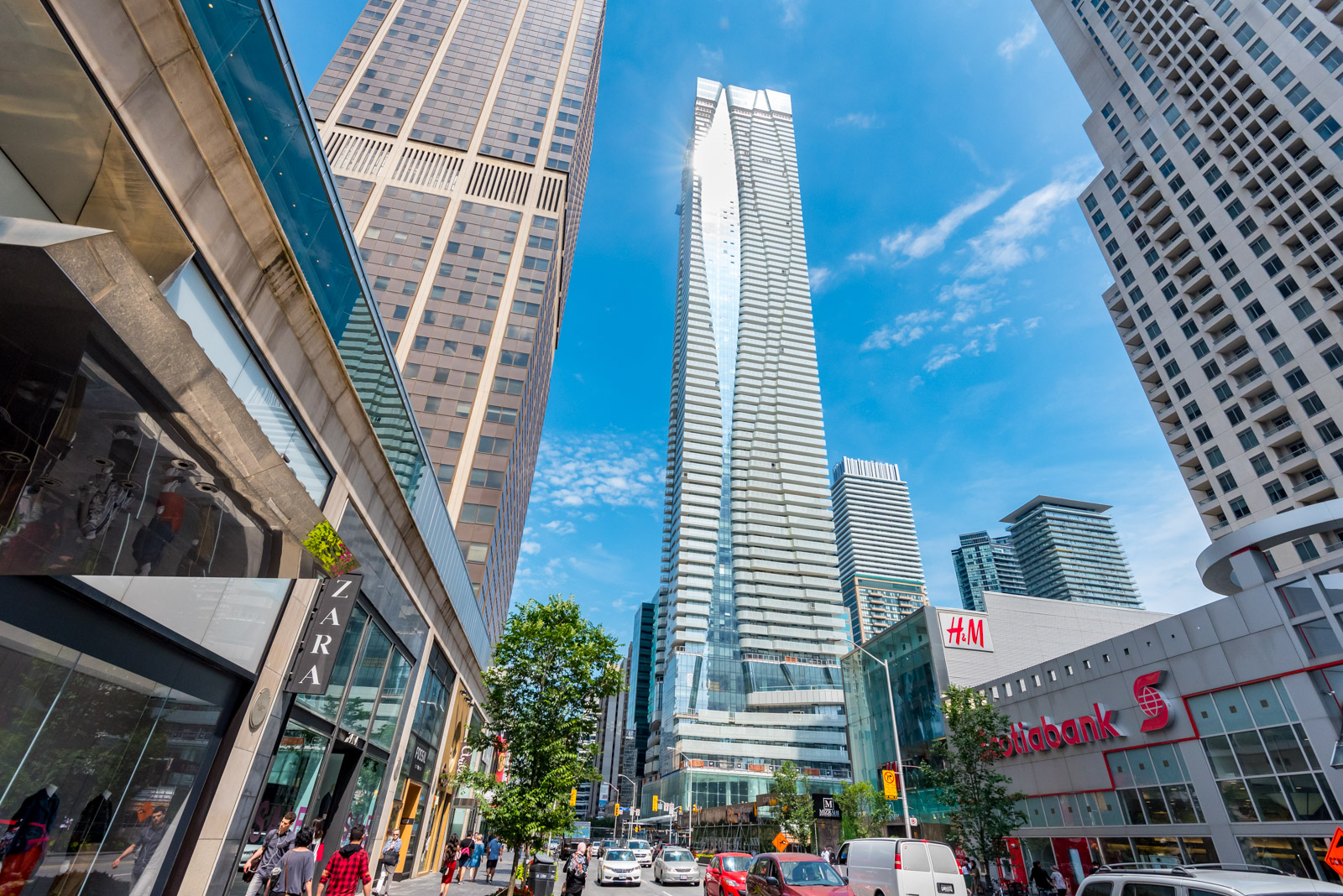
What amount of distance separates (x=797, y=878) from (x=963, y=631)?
131ft

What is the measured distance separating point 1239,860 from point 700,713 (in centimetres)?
9790

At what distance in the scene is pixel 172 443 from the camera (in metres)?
4.20

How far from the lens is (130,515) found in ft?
14.0

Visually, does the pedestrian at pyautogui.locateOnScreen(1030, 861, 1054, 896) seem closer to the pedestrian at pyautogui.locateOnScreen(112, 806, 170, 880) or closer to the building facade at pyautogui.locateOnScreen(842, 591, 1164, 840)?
the building facade at pyautogui.locateOnScreen(842, 591, 1164, 840)

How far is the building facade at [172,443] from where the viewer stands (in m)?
3.68

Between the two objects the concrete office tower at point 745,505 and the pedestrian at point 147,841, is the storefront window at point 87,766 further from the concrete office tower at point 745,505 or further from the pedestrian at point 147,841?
the concrete office tower at point 745,505

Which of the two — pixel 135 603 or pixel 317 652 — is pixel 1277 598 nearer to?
pixel 317 652

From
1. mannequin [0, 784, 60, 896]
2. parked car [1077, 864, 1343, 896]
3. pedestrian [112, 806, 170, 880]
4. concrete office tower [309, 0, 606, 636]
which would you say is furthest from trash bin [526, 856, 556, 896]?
concrete office tower [309, 0, 606, 636]

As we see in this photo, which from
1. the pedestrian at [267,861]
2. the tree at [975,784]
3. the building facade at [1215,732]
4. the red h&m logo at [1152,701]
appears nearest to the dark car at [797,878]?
the pedestrian at [267,861]

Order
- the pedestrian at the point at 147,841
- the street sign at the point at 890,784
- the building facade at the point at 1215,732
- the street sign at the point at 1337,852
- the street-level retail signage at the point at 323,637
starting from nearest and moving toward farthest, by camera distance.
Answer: the pedestrian at the point at 147,841
the street sign at the point at 1337,852
the street-level retail signage at the point at 323,637
the building facade at the point at 1215,732
the street sign at the point at 890,784

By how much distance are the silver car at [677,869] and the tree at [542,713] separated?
9.82 meters

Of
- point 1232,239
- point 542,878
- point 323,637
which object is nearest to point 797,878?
point 542,878

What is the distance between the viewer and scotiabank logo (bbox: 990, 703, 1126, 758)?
29.1 m

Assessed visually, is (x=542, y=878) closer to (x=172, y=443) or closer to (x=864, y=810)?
(x=172, y=443)
